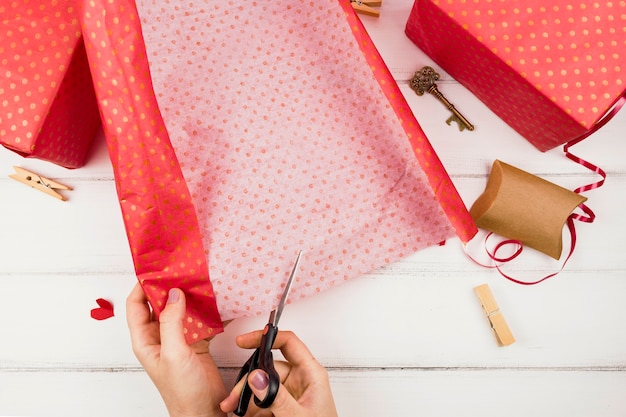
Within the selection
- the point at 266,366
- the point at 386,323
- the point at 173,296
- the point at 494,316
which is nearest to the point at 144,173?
the point at 173,296

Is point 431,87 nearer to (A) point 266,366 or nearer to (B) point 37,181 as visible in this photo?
(A) point 266,366

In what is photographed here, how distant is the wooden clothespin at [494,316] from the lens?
69 cm

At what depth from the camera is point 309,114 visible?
2.34 feet

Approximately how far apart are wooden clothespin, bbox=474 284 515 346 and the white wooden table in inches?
0.5

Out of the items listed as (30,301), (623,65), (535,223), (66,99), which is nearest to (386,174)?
(535,223)

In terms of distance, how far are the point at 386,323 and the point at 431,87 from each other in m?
0.35

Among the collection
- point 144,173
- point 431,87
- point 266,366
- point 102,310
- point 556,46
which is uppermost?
point 556,46

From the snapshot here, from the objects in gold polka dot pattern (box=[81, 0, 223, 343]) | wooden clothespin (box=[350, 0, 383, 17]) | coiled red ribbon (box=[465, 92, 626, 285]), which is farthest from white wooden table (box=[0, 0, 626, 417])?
wooden clothespin (box=[350, 0, 383, 17])

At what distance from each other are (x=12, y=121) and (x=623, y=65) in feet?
2.42

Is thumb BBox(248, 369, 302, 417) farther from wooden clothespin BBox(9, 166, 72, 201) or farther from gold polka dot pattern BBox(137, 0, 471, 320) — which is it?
wooden clothespin BBox(9, 166, 72, 201)

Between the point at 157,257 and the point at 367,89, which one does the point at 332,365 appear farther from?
the point at 367,89

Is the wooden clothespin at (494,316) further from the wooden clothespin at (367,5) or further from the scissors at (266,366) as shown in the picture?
the wooden clothespin at (367,5)

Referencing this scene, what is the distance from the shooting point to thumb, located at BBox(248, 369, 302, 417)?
53 cm

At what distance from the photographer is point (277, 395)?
21.3 inches
